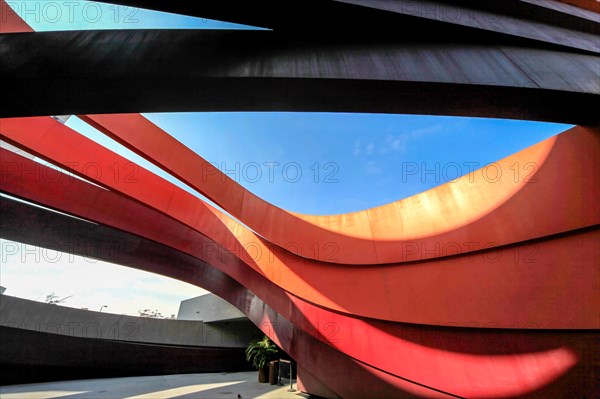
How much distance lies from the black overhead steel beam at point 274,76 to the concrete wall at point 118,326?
53.3 ft

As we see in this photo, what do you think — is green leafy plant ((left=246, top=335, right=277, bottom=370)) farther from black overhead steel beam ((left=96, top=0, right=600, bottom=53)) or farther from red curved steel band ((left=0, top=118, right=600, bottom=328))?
black overhead steel beam ((left=96, top=0, right=600, bottom=53))

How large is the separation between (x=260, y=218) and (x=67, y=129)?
6.59 m

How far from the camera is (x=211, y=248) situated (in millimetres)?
13312

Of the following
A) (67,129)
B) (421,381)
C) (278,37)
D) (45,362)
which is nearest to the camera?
(278,37)

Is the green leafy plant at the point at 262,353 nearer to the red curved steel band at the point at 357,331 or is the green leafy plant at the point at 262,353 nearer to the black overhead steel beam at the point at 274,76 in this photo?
the red curved steel band at the point at 357,331

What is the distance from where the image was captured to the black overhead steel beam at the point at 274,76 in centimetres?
327

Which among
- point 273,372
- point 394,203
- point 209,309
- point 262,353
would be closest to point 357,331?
point 394,203

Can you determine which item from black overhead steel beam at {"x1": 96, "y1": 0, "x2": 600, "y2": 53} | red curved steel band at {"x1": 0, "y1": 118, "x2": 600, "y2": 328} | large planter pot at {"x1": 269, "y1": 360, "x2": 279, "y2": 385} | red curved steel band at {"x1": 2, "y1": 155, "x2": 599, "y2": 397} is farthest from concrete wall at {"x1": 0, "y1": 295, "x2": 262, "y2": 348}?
black overhead steel beam at {"x1": 96, "y1": 0, "x2": 600, "y2": 53}

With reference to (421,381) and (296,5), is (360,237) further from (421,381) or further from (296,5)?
(296,5)

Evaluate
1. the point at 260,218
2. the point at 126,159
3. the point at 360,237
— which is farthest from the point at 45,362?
the point at 360,237

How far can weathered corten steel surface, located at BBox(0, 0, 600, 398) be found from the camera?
341 centimetres

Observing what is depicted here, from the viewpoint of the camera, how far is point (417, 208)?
8344 mm

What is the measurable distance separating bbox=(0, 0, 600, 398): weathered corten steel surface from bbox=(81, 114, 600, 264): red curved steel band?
4cm

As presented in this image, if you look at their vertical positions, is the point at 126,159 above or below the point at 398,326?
above
